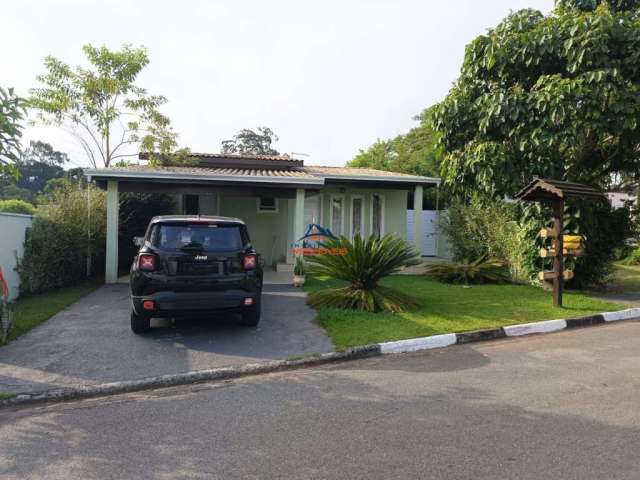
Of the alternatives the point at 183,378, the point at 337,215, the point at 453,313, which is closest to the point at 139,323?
the point at 183,378

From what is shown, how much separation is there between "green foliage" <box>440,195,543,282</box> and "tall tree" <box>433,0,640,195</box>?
46.0 inches

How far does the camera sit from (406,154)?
1187 inches

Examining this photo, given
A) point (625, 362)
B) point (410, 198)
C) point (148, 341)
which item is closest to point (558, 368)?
point (625, 362)

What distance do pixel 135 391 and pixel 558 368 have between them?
4.69m

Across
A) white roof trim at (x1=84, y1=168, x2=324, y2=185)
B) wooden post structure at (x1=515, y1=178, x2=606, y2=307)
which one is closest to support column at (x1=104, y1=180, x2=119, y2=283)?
white roof trim at (x1=84, y1=168, x2=324, y2=185)

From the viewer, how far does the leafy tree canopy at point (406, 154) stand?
26.2m

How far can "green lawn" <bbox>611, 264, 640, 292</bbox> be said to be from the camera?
11742 millimetres

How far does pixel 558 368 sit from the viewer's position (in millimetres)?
5566

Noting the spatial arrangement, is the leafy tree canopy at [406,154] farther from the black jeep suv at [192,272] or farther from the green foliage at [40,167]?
the green foliage at [40,167]

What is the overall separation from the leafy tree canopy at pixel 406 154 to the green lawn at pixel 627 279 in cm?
997

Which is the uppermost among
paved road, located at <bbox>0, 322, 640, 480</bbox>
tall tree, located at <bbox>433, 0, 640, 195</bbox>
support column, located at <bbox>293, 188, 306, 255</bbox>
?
tall tree, located at <bbox>433, 0, 640, 195</bbox>

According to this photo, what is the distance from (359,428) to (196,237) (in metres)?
3.78

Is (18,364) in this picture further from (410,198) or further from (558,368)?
(410,198)

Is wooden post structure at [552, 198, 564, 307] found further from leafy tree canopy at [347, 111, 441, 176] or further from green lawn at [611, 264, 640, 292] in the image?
leafy tree canopy at [347, 111, 441, 176]
